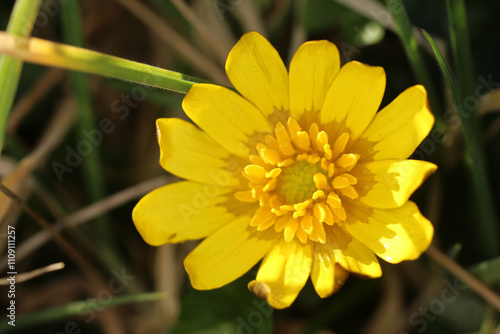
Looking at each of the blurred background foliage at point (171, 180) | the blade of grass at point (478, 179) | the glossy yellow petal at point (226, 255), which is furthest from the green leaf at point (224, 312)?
the blade of grass at point (478, 179)

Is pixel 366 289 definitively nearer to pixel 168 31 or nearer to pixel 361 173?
pixel 361 173

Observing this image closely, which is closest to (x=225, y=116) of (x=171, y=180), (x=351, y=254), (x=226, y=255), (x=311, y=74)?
(x=311, y=74)

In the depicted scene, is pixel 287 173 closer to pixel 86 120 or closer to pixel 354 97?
pixel 354 97

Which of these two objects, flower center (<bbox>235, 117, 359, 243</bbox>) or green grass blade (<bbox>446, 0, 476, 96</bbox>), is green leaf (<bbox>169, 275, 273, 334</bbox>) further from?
green grass blade (<bbox>446, 0, 476, 96</bbox>)

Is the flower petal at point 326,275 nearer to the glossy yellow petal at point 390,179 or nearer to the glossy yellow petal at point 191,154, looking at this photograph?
the glossy yellow petal at point 390,179

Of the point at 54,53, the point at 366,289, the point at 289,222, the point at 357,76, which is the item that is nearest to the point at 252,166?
the point at 289,222

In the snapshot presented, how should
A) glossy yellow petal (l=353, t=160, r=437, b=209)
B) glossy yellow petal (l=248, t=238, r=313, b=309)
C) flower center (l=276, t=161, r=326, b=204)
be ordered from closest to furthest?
1. glossy yellow petal (l=353, t=160, r=437, b=209)
2. glossy yellow petal (l=248, t=238, r=313, b=309)
3. flower center (l=276, t=161, r=326, b=204)

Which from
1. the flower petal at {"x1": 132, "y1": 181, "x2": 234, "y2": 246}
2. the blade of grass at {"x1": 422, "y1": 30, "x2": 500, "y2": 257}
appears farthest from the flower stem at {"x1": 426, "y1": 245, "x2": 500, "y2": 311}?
the flower petal at {"x1": 132, "y1": 181, "x2": 234, "y2": 246}
